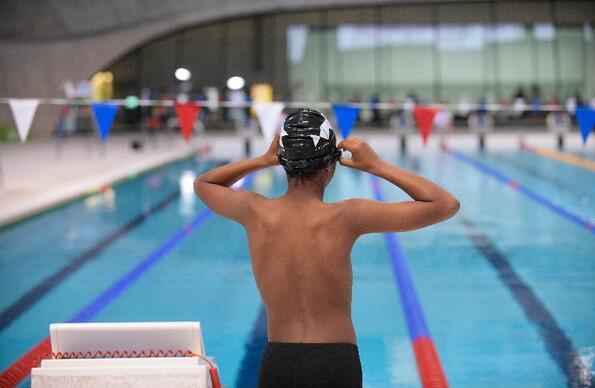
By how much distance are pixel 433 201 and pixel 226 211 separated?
0.59 meters

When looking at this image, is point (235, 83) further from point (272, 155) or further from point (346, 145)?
point (346, 145)

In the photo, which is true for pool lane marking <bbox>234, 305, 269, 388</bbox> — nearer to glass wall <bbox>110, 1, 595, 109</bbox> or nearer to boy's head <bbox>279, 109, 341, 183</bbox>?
boy's head <bbox>279, 109, 341, 183</bbox>

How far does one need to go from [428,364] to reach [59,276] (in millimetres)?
3295

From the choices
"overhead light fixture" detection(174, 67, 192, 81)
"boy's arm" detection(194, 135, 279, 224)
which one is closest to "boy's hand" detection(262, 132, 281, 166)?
"boy's arm" detection(194, 135, 279, 224)

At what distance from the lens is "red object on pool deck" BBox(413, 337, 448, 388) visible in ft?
12.3

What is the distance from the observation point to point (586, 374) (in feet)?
12.4

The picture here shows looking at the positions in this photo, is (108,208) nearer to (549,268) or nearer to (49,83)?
(549,268)

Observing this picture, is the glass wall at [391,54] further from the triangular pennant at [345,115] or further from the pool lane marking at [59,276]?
the triangular pennant at [345,115]

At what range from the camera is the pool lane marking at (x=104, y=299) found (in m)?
3.86

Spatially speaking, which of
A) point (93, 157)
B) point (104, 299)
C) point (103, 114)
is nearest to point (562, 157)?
point (93, 157)

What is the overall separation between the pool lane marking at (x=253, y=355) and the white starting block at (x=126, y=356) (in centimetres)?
124

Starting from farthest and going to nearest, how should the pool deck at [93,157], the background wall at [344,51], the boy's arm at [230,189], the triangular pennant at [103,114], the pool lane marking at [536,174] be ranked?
the background wall at [344,51], the pool lane marking at [536,174], the pool deck at [93,157], the triangular pennant at [103,114], the boy's arm at [230,189]

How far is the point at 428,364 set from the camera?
4.00 m

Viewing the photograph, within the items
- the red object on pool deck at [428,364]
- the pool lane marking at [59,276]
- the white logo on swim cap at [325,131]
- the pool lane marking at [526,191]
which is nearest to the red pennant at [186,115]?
the pool lane marking at [59,276]
